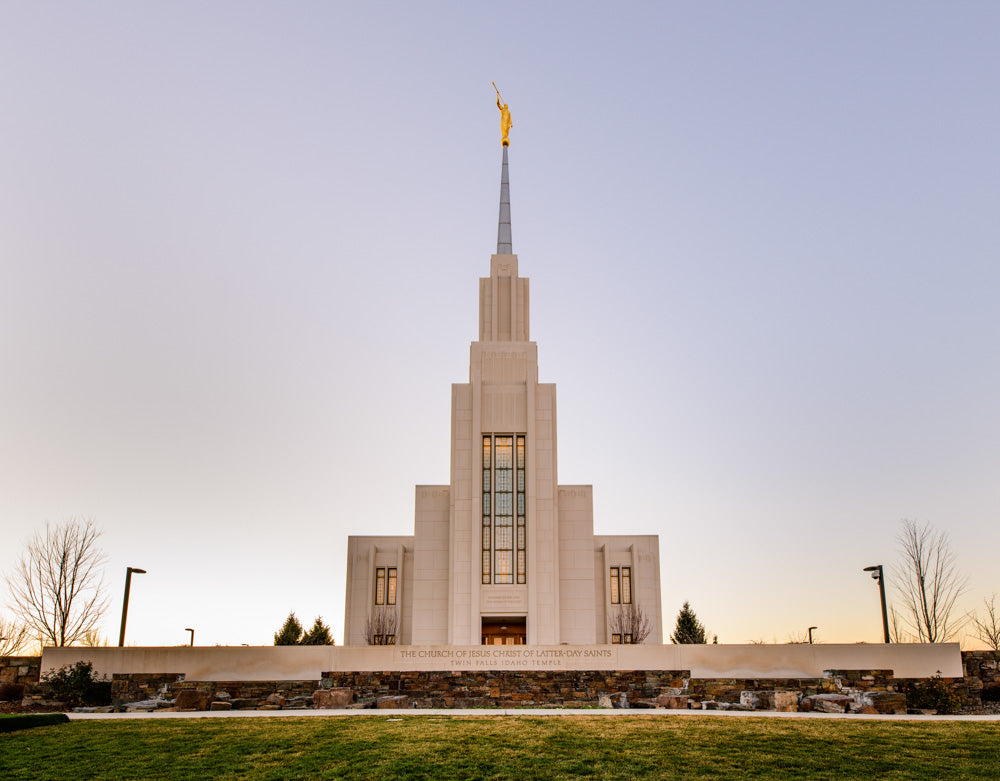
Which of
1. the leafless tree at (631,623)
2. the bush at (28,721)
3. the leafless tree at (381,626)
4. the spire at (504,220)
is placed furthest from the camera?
the spire at (504,220)

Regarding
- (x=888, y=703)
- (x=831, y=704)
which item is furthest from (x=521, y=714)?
(x=888, y=703)

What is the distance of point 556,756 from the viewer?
1390 cm

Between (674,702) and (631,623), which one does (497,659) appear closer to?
(674,702)

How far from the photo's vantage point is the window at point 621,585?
45.0 m

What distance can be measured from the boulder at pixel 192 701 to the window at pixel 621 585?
28060mm

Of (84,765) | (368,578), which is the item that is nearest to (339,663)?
(84,765)

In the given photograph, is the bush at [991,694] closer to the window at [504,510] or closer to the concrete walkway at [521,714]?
the concrete walkway at [521,714]

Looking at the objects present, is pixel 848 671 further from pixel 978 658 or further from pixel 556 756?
pixel 556 756

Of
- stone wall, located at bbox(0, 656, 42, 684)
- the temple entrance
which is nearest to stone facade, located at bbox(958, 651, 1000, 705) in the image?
the temple entrance

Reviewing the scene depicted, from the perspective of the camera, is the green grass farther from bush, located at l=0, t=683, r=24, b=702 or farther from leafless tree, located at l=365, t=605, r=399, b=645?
leafless tree, located at l=365, t=605, r=399, b=645

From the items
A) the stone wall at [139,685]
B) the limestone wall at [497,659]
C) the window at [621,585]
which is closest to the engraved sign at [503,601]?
the window at [621,585]

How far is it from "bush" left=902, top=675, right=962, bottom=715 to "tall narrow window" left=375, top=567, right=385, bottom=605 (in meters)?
28.9

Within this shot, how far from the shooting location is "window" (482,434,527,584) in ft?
131

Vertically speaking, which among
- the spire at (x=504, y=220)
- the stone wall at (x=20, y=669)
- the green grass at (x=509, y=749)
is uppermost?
the spire at (x=504, y=220)
